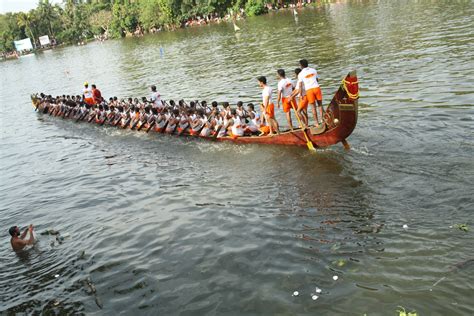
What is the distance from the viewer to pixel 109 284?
9461mm

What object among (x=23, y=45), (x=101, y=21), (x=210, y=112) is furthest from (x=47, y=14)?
(x=210, y=112)

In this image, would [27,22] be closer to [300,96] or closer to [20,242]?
[20,242]

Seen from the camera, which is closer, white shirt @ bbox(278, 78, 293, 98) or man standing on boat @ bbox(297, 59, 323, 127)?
man standing on boat @ bbox(297, 59, 323, 127)

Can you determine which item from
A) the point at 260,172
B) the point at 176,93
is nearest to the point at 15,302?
the point at 260,172

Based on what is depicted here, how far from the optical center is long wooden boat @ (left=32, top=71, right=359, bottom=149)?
454 inches

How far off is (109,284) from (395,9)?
40.2 meters

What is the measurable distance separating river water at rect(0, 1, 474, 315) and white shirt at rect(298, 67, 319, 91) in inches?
88.0

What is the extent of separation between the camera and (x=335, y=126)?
12.7 m

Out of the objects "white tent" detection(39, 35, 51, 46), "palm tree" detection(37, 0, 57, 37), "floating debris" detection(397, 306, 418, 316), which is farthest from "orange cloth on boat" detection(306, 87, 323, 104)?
"palm tree" detection(37, 0, 57, 37)

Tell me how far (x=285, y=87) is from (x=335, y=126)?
230 cm

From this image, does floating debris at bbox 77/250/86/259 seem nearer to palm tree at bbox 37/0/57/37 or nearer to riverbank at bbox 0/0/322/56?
riverbank at bbox 0/0/322/56

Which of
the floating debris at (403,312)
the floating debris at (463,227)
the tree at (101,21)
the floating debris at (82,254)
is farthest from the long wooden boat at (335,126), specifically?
the tree at (101,21)

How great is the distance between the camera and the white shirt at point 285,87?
13.8 meters

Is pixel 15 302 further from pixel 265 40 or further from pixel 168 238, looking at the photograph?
pixel 265 40
